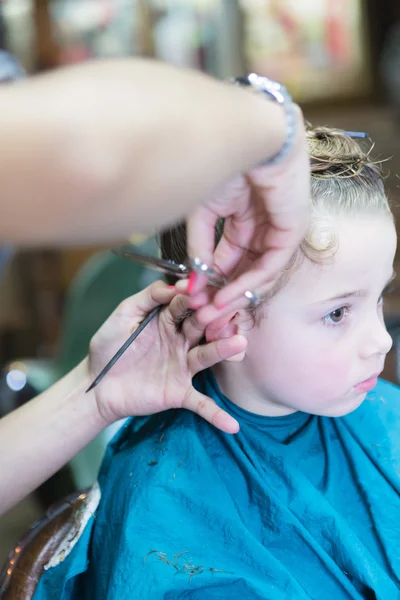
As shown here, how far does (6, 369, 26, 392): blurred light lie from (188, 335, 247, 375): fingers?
1302 mm

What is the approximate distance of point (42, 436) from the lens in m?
1.12

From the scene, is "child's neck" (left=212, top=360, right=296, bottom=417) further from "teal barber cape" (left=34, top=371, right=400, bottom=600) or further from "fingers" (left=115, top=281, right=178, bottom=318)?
"fingers" (left=115, top=281, right=178, bottom=318)

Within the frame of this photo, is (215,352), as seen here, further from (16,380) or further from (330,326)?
(16,380)

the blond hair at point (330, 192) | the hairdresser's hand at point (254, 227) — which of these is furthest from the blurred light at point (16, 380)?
the hairdresser's hand at point (254, 227)

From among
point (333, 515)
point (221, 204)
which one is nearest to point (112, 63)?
point (221, 204)

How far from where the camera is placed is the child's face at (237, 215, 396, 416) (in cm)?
104

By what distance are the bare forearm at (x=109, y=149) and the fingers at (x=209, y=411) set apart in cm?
47

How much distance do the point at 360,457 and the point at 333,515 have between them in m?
0.13

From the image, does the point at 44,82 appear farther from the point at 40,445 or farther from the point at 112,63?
the point at 40,445

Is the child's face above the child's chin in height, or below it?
above

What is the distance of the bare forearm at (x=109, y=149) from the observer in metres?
0.58

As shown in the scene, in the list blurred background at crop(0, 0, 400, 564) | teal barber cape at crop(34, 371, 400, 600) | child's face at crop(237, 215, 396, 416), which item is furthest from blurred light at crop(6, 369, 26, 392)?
blurred background at crop(0, 0, 400, 564)

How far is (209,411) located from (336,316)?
0.22 m

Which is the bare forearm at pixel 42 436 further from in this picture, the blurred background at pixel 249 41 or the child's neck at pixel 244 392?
the blurred background at pixel 249 41
